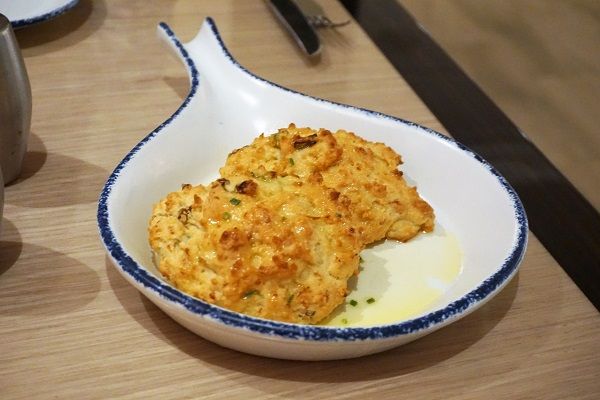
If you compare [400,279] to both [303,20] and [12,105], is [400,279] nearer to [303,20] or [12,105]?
[12,105]

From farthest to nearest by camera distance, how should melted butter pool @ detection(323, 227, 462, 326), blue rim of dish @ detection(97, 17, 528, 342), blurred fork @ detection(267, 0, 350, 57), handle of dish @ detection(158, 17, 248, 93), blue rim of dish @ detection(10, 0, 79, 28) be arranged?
Answer: blurred fork @ detection(267, 0, 350, 57)
blue rim of dish @ detection(10, 0, 79, 28)
handle of dish @ detection(158, 17, 248, 93)
melted butter pool @ detection(323, 227, 462, 326)
blue rim of dish @ detection(97, 17, 528, 342)

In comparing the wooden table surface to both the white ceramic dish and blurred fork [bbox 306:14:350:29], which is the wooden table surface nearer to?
the white ceramic dish

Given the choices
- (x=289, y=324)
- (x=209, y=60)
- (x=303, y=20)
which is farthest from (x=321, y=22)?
(x=289, y=324)

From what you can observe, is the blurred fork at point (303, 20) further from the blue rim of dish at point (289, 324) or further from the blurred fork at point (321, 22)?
the blue rim of dish at point (289, 324)

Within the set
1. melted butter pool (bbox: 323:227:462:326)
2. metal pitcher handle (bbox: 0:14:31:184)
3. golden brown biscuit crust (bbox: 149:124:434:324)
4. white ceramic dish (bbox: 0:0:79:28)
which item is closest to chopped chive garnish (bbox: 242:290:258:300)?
golden brown biscuit crust (bbox: 149:124:434:324)

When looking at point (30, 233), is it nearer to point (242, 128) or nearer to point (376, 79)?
point (242, 128)

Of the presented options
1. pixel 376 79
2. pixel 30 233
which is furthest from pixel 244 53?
pixel 30 233

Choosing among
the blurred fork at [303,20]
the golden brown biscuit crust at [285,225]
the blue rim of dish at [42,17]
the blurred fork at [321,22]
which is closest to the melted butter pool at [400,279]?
the golden brown biscuit crust at [285,225]
